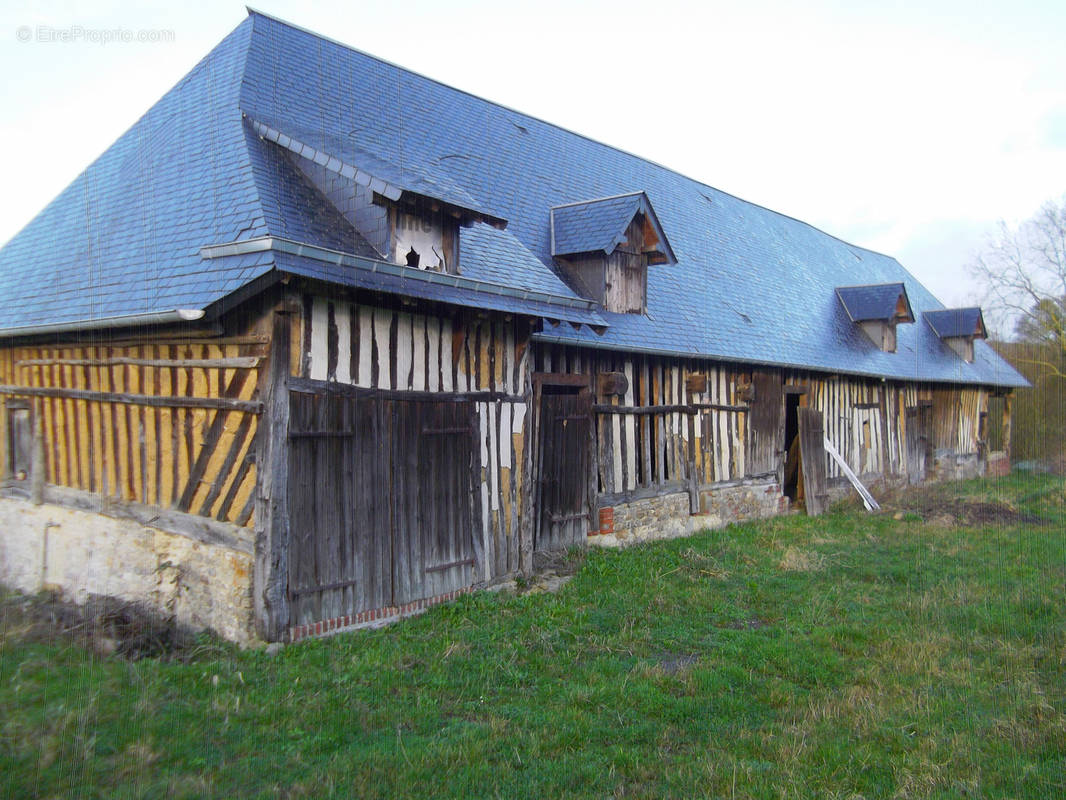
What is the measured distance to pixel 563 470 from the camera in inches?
389

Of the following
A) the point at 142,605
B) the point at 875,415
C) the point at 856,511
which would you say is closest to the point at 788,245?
the point at 875,415

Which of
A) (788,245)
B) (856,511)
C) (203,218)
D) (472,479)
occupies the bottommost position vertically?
(856,511)

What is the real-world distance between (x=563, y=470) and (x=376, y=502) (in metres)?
3.46

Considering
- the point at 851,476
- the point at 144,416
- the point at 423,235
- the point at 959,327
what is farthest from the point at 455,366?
the point at 959,327

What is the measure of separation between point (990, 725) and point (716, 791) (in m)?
2.21

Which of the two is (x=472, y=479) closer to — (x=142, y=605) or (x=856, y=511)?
(x=142, y=605)

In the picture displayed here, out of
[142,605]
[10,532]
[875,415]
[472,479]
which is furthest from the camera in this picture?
[875,415]

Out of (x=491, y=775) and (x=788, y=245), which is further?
(x=788, y=245)

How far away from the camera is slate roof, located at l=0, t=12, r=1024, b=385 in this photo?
6922 mm

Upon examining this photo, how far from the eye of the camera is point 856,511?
15.3 metres

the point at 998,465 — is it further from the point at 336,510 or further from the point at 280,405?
the point at 280,405

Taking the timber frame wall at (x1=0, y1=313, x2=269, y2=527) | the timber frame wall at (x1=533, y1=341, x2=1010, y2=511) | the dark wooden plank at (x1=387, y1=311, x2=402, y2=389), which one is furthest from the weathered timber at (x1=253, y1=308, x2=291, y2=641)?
the timber frame wall at (x1=533, y1=341, x2=1010, y2=511)

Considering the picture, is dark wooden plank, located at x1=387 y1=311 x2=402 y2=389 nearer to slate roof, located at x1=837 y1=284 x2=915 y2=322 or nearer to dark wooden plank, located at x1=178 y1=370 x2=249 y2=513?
dark wooden plank, located at x1=178 y1=370 x2=249 y2=513

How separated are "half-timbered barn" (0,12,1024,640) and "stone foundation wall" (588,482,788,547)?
63 mm
